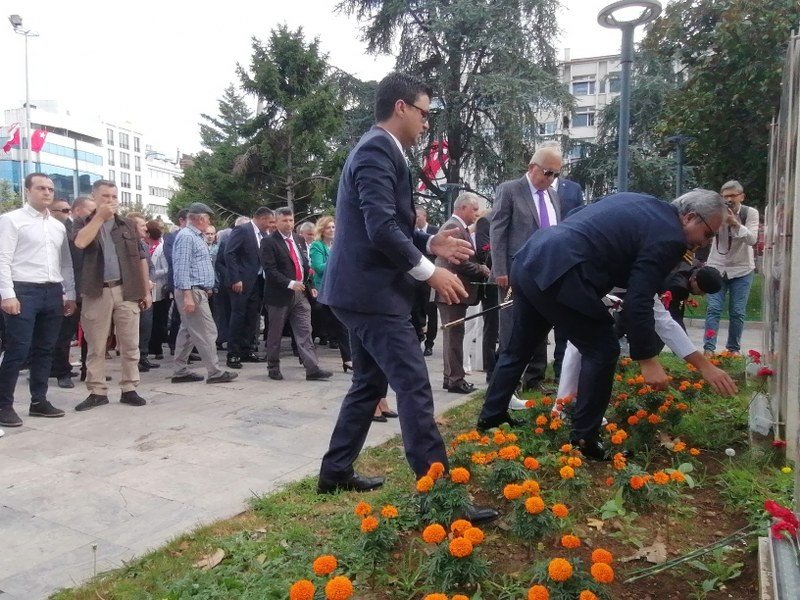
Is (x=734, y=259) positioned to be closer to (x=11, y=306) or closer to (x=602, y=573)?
(x=602, y=573)

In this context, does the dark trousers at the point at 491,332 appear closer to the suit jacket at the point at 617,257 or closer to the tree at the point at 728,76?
the suit jacket at the point at 617,257

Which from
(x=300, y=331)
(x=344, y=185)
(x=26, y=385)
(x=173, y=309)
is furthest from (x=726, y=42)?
(x=26, y=385)

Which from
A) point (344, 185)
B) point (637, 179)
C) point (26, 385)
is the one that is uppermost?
point (637, 179)

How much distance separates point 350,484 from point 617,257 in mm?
1935

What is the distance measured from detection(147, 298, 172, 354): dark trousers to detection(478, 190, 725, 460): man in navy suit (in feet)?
22.3

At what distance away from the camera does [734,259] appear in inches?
304

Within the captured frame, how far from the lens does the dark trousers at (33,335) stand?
5.37m

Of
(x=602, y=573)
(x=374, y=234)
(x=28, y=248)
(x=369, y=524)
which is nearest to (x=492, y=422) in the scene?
(x=374, y=234)

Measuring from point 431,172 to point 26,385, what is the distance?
2185 centimetres

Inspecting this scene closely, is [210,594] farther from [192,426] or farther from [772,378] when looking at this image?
[772,378]

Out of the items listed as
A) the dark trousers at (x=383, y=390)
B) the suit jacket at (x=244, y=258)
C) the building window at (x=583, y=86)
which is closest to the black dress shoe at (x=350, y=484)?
the dark trousers at (x=383, y=390)

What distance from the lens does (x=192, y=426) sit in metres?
5.29

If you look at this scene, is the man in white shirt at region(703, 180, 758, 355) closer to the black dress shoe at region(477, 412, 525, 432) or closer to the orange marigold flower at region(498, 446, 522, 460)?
the black dress shoe at region(477, 412, 525, 432)

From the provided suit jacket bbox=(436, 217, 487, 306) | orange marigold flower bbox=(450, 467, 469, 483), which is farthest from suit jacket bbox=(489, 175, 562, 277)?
orange marigold flower bbox=(450, 467, 469, 483)
